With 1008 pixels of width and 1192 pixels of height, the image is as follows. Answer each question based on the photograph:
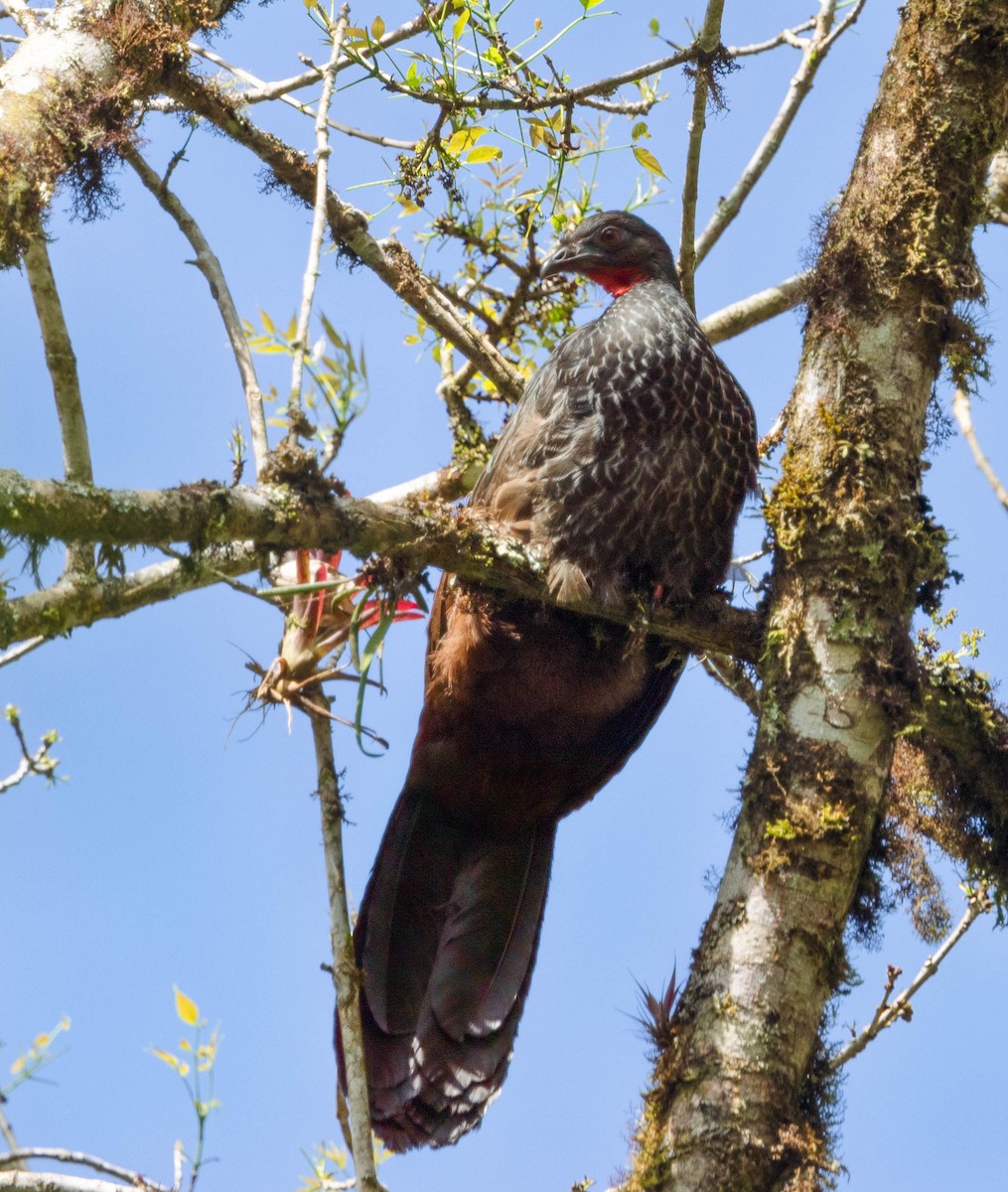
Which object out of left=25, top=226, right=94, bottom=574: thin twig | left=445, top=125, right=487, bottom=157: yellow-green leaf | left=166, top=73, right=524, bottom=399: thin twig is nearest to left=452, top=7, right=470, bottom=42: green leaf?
left=445, top=125, right=487, bottom=157: yellow-green leaf

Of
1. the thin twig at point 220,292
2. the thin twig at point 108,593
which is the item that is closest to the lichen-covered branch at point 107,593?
the thin twig at point 108,593

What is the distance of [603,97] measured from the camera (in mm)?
4086

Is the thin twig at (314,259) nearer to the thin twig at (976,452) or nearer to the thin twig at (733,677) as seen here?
the thin twig at (976,452)

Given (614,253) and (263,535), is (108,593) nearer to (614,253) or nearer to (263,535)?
(263,535)

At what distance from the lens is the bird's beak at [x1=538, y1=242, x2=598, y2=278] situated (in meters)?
4.55

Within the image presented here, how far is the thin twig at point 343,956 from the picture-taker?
2.62 meters

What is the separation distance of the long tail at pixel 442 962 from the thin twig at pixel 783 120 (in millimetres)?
2126

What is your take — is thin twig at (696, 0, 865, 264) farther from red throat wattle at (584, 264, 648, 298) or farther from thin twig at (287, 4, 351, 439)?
thin twig at (287, 4, 351, 439)

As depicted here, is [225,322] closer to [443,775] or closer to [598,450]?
[598,450]

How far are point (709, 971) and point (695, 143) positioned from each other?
2.36 metres

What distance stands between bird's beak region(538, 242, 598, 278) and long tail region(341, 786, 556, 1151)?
1.93 meters

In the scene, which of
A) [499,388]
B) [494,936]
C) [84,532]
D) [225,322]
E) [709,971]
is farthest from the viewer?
[499,388]

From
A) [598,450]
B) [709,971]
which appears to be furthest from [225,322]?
[709,971]

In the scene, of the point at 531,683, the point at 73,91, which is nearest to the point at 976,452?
the point at 531,683
